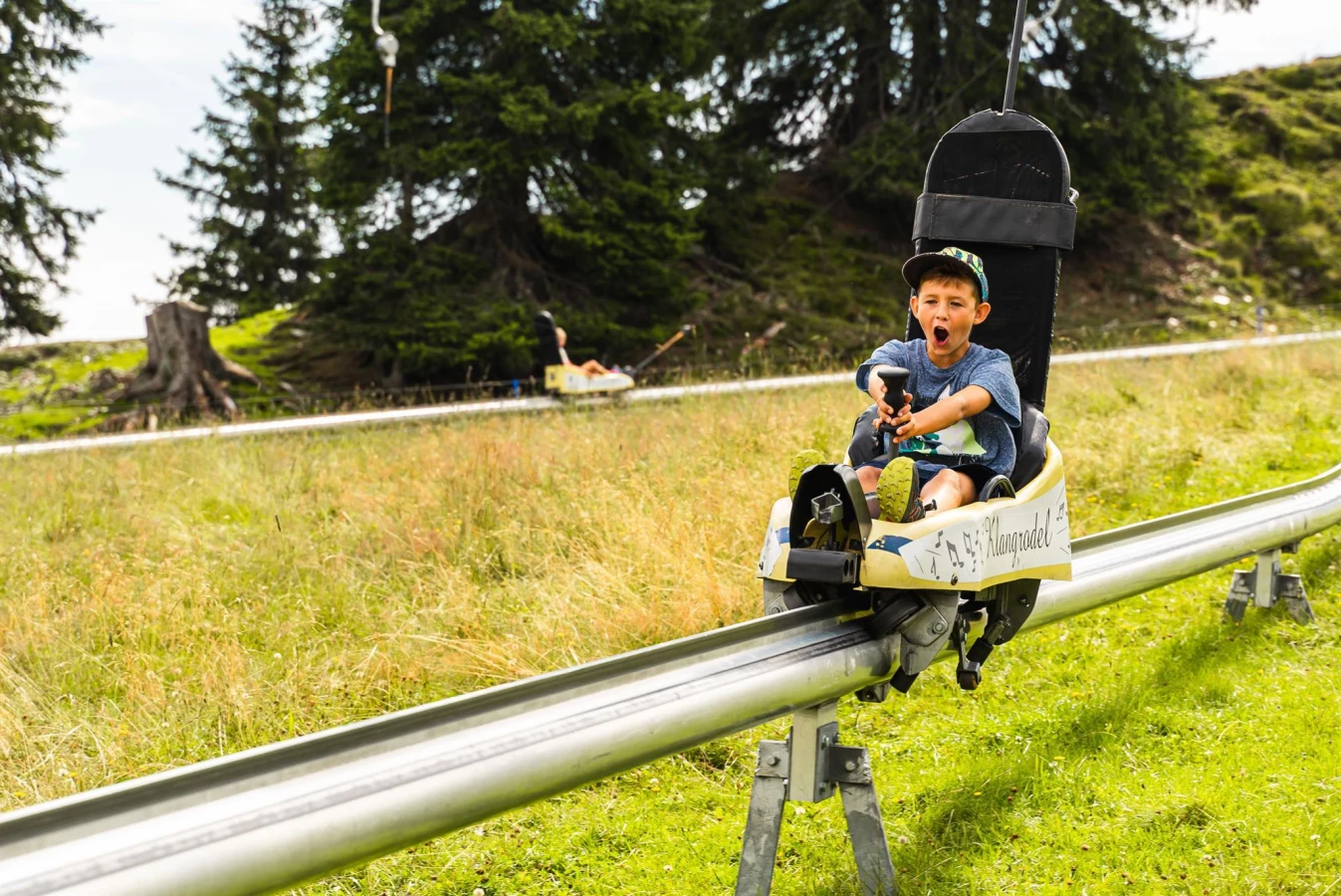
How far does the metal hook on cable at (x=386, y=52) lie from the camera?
15.1 m

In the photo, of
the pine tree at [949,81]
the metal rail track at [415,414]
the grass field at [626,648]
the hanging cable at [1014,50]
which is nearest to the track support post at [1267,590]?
the grass field at [626,648]

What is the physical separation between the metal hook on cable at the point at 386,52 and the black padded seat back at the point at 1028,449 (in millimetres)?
12805

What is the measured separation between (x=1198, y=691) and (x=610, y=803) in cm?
237

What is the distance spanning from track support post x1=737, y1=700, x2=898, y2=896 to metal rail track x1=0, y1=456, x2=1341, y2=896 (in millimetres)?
209

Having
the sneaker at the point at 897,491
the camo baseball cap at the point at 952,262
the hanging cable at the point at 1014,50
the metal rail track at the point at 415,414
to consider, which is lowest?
the metal rail track at the point at 415,414

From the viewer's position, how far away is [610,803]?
12.1ft

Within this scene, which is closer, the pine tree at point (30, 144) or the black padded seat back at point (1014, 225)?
the black padded seat back at point (1014, 225)

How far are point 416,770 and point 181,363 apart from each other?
15.9 m

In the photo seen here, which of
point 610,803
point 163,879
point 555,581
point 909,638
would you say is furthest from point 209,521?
point 163,879

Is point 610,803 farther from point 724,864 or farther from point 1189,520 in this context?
point 1189,520

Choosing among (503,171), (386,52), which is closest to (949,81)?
(503,171)

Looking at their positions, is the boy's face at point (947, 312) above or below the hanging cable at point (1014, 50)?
below

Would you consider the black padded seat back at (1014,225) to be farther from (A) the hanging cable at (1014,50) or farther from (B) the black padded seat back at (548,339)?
(B) the black padded seat back at (548,339)

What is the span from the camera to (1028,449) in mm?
3180
